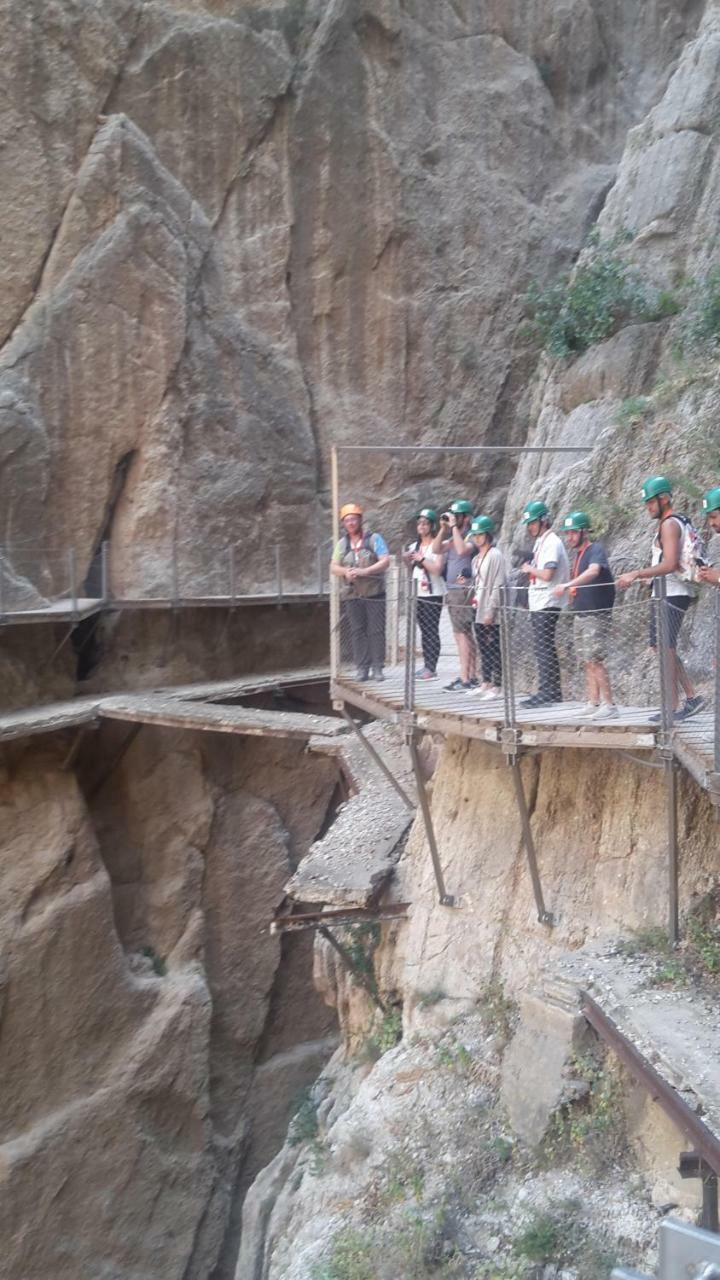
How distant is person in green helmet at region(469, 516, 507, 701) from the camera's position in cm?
795

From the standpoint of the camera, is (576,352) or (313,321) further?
(313,321)

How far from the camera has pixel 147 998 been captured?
15.9 metres

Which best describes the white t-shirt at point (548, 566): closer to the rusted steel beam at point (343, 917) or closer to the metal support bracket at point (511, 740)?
the metal support bracket at point (511, 740)

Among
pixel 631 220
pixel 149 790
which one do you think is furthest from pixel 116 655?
pixel 631 220

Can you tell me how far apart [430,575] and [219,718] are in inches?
228

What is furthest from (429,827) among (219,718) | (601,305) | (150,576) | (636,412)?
(150,576)

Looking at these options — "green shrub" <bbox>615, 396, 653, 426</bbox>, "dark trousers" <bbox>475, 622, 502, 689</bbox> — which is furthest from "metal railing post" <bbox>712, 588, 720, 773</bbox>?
"green shrub" <bbox>615, 396, 653, 426</bbox>

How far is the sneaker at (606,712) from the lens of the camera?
6703 mm

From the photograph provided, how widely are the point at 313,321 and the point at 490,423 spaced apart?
3767 millimetres

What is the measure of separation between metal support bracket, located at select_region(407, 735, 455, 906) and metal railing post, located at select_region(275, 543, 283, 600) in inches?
397

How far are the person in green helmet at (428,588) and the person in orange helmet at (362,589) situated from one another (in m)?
0.31

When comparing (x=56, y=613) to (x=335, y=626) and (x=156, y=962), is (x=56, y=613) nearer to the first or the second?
(x=156, y=962)

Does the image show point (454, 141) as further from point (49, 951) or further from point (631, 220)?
point (49, 951)

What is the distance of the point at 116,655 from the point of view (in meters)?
17.7
